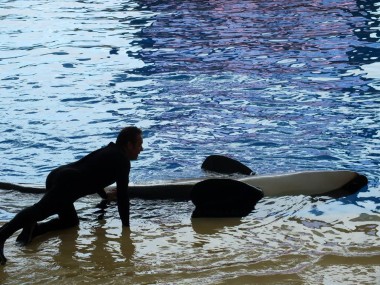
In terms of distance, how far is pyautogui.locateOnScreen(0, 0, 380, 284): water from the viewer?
6.33 meters

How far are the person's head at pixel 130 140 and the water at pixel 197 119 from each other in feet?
2.35

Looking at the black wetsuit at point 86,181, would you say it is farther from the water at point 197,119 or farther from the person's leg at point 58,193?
the water at point 197,119

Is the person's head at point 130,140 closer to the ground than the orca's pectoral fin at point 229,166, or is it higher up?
higher up

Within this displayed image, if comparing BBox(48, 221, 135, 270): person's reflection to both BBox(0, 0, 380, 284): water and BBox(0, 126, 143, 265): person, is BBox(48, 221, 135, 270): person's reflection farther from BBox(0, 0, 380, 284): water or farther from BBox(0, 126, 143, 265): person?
BBox(0, 126, 143, 265): person

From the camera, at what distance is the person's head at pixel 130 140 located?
6.74m

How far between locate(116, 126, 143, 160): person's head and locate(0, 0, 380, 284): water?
2.35 ft

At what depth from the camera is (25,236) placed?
6730mm

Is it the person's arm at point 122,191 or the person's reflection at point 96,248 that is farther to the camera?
the person's arm at point 122,191

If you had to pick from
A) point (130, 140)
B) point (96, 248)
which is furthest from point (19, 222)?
point (130, 140)

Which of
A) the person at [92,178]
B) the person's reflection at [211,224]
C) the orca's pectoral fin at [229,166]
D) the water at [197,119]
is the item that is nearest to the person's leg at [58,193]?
the person at [92,178]

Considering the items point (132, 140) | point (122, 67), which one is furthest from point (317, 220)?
point (122, 67)

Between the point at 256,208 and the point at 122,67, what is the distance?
287 inches

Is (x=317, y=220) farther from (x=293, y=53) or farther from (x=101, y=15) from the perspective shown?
(x=101, y=15)

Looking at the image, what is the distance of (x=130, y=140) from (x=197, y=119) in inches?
170
